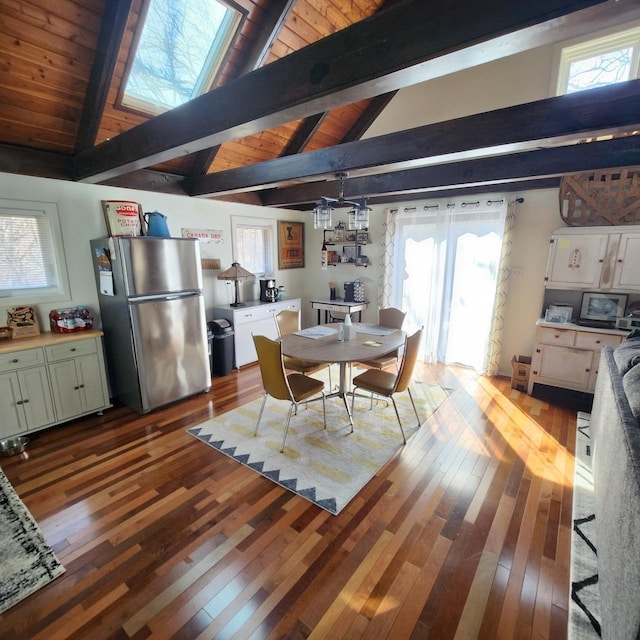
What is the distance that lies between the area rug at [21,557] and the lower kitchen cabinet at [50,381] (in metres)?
0.86

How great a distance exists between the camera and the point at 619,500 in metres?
1.41

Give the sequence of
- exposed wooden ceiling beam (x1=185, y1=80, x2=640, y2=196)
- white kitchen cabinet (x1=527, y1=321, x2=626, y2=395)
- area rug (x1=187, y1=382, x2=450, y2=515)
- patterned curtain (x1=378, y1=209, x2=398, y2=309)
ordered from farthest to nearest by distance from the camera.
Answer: patterned curtain (x1=378, y1=209, x2=398, y2=309), white kitchen cabinet (x1=527, y1=321, x2=626, y2=395), area rug (x1=187, y1=382, x2=450, y2=515), exposed wooden ceiling beam (x1=185, y1=80, x2=640, y2=196)

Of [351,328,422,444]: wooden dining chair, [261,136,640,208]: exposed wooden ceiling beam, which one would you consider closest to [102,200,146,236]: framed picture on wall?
[261,136,640,208]: exposed wooden ceiling beam

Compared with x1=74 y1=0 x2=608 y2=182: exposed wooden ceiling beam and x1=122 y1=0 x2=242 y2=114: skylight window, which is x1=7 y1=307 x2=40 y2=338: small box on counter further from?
x1=74 y1=0 x2=608 y2=182: exposed wooden ceiling beam

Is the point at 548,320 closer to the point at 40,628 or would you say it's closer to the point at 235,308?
the point at 235,308

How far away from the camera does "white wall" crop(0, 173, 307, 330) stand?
2.95 m

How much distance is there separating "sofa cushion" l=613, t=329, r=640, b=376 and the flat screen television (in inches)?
28.2

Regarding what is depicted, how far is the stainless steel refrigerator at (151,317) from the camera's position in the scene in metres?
3.03

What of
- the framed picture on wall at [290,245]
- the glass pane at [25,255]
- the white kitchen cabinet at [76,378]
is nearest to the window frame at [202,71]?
the glass pane at [25,255]

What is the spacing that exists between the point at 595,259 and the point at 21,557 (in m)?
5.01

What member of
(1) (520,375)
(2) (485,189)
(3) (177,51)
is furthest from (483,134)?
(1) (520,375)

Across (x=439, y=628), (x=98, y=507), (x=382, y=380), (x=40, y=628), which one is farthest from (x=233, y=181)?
(x=439, y=628)

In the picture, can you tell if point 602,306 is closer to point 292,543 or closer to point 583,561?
point 583,561

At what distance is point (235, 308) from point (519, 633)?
3.85 m
